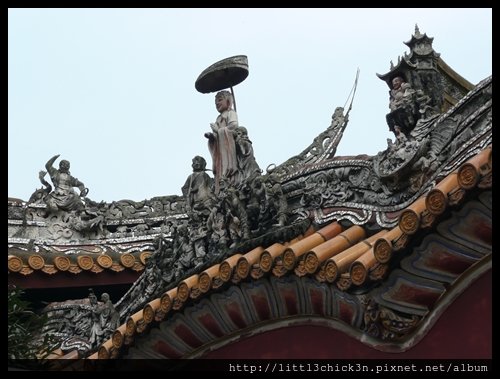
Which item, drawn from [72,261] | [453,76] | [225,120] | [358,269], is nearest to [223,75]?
[225,120]

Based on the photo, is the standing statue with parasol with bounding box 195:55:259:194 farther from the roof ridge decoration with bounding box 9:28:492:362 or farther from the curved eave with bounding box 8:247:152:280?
the curved eave with bounding box 8:247:152:280

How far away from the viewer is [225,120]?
43.0 feet

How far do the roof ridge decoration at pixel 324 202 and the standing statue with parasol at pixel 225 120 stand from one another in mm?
13

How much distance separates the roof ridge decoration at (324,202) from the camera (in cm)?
991

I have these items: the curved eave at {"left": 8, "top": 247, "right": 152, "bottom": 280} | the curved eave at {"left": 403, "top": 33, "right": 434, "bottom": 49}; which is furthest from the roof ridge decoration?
the curved eave at {"left": 8, "top": 247, "right": 152, "bottom": 280}

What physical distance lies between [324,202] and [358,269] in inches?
65.3

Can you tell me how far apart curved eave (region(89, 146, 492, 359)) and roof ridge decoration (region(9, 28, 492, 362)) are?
0.5 inches

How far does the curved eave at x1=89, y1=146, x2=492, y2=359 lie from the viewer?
9.12 metres

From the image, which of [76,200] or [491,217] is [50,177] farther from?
[491,217]

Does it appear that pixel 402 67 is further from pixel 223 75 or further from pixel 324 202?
pixel 223 75

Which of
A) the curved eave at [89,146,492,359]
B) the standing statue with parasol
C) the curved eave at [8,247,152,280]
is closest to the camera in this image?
the curved eave at [89,146,492,359]

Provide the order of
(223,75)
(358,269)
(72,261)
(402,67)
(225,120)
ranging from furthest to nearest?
(72,261), (223,75), (225,120), (402,67), (358,269)
